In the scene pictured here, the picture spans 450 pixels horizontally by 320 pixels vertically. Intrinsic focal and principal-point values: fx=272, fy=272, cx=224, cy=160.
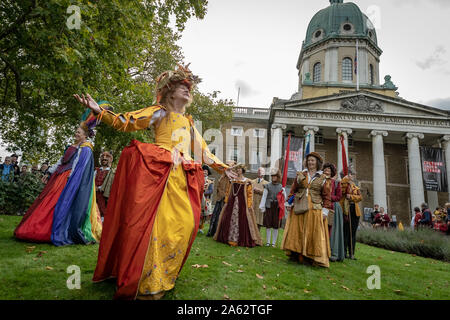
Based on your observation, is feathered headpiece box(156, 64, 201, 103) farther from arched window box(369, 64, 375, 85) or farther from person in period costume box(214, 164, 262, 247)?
arched window box(369, 64, 375, 85)

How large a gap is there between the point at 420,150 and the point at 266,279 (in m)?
30.7

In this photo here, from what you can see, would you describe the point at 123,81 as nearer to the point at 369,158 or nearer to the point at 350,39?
the point at 369,158

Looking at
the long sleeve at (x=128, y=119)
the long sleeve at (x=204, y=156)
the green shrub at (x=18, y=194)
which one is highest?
the long sleeve at (x=128, y=119)

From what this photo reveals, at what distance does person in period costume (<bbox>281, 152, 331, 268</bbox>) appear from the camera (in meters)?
5.90

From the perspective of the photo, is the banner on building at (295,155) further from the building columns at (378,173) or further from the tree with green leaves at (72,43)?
the tree with green leaves at (72,43)

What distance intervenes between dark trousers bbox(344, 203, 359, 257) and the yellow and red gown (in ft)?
20.8

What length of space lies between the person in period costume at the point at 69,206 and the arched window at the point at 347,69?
37.8 metres

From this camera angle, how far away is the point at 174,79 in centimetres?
371

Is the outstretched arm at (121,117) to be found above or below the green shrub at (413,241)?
above

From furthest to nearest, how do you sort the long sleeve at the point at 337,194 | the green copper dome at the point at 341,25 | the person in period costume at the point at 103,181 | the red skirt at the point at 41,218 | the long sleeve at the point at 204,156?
the green copper dome at the point at 341,25, the long sleeve at the point at 337,194, the person in period costume at the point at 103,181, the red skirt at the point at 41,218, the long sleeve at the point at 204,156

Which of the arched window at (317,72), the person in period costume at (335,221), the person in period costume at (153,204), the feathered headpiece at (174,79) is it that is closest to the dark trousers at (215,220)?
the person in period costume at (335,221)

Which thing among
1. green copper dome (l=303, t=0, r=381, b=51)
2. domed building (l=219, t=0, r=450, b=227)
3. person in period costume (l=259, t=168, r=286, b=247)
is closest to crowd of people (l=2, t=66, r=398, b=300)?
person in period costume (l=259, t=168, r=286, b=247)

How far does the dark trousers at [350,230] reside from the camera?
8130 millimetres
